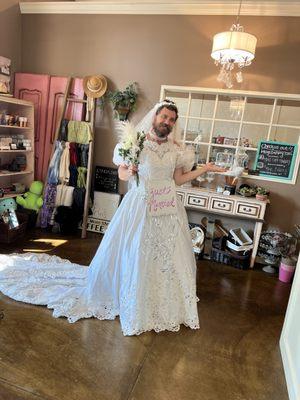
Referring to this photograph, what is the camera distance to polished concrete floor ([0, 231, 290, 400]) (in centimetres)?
162

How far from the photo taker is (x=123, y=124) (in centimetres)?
217

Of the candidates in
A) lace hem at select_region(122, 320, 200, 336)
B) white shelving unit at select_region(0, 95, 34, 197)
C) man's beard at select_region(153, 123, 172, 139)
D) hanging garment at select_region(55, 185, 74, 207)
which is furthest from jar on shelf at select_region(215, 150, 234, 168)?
white shelving unit at select_region(0, 95, 34, 197)

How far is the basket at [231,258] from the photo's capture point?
133 inches

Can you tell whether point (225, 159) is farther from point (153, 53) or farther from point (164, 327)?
point (164, 327)

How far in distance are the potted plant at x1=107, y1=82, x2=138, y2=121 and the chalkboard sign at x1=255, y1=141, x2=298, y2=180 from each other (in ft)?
5.46

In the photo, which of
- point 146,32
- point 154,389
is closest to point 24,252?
point 154,389

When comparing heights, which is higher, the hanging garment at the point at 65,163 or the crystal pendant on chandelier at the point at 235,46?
the crystal pendant on chandelier at the point at 235,46

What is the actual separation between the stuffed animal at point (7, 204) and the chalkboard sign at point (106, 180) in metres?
1.07

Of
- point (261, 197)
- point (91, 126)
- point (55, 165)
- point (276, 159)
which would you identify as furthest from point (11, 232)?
point (276, 159)

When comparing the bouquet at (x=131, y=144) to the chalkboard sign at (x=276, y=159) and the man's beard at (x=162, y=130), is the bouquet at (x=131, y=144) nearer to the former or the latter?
the man's beard at (x=162, y=130)

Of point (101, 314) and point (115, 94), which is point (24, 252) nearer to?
point (101, 314)

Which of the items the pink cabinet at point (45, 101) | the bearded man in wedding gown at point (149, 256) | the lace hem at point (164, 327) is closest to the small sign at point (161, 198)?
the bearded man in wedding gown at point (149, 256)

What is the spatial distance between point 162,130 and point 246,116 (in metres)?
1.91

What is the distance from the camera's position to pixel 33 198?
3.95 m
